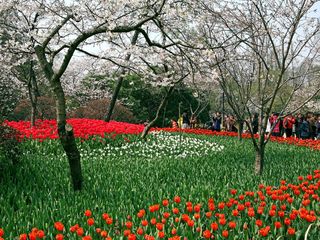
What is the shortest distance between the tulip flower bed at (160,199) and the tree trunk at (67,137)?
0.20 metres

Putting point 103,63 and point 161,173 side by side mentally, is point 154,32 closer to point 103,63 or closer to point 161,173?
point 103,63

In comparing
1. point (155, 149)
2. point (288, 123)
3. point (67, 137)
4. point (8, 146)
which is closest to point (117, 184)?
point (67, 137)

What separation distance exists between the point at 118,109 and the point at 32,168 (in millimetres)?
15143

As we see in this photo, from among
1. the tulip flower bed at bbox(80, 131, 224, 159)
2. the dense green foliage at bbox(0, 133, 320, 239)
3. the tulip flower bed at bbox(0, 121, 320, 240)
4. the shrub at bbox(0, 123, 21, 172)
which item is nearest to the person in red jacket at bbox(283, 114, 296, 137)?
the tulip flower bed at bbox(80, 131, 224, 159)

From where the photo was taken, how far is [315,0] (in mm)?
6996

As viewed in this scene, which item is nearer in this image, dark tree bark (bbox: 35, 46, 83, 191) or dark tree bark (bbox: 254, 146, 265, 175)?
dark tree bark (bbox: 35, 46, 83, 191)

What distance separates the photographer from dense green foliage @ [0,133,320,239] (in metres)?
4.47

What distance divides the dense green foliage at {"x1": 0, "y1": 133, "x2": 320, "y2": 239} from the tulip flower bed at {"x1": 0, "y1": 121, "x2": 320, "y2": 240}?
0.02 m

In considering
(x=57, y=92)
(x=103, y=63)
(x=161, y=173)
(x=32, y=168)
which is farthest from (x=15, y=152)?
(x=103, y=63)

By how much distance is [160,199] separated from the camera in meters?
5.07

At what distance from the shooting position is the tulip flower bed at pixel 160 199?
12.4 ft

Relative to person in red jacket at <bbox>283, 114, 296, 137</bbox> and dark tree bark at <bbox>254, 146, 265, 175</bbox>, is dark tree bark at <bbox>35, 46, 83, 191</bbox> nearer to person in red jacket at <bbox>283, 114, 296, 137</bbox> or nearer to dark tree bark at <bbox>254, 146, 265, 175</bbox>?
dark tree bark at <bbox>254, 146, 265, 175</bbox>

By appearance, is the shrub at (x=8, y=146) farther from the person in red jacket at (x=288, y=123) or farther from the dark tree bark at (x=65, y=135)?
the person in red jacket at (x=288, y=123)

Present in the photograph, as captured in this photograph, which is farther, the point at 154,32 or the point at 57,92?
the point at 154,32
